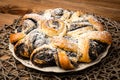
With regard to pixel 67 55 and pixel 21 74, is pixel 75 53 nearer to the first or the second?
pixel 67 55

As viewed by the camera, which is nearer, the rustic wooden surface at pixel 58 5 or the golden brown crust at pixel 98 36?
the golden brown crust at pixel 98 36

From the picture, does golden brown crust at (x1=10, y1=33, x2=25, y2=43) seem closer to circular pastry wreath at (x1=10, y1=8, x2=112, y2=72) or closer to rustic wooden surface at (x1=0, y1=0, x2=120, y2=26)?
circular pastry wreath at (x1=10, y1=8, x2=112, y2=72)

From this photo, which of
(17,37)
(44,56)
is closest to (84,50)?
(44,56)

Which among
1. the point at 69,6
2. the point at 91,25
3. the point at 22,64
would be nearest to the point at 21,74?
the point at 22,64

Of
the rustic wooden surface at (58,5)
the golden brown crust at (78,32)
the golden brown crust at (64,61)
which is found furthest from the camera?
the rustic wooden surface at (58,5)

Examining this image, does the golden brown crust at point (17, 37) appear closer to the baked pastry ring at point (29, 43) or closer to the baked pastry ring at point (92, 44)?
the baked pastry ring at point (29, 43)

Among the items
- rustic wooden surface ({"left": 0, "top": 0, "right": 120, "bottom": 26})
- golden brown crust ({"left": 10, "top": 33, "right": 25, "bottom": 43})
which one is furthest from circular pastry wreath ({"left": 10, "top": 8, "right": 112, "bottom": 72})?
rustic wooden surface ({"left": 0, "top": 0, "right": 120, "bottom": 26})

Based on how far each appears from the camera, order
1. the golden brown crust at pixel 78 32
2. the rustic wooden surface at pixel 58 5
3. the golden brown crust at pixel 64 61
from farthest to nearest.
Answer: the rustic wooden surface at pixel 58 5 → the golden brown crust at pixel 78 32 → the golden brown crust at pixel 64 61

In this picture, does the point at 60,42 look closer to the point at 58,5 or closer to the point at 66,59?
the point at 66,59

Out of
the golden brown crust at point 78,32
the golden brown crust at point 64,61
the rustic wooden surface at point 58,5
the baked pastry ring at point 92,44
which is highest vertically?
the rustic wooden surface at point 58,5

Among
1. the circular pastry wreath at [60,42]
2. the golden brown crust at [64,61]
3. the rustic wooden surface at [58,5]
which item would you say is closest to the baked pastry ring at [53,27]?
the circular pastry wreath at [60,42]
